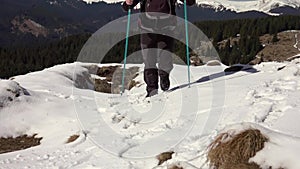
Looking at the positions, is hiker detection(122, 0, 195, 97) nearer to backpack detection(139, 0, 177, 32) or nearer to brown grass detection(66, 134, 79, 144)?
backpack detection(139, 0, 177, 32)

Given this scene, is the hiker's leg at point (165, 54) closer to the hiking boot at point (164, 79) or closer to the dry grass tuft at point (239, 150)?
the hiking boot at point (164, 79)

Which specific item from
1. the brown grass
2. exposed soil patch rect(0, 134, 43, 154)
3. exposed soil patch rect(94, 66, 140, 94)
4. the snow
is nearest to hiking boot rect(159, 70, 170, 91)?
the snow

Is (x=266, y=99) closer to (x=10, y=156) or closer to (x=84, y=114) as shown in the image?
(x=84, y=114)

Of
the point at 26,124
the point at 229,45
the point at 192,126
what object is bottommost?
the point at 229,45

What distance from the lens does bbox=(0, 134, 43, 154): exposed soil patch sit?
11477 mm

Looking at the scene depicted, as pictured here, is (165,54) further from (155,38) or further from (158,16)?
(158,16)

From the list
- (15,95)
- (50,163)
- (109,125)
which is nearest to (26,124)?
(15,95)

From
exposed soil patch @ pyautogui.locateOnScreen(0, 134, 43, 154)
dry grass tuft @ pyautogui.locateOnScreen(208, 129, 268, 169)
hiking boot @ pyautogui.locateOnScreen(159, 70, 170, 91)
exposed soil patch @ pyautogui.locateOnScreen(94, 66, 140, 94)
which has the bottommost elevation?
exposed soil patch @ pyautogui.locateOnScreen(94, 66, 140, 94)

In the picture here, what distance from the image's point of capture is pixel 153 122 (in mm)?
10320

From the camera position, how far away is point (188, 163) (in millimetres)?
6262

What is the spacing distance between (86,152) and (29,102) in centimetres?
646

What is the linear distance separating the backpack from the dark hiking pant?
1.00 feet

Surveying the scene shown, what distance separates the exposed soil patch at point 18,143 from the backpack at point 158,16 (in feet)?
16.7

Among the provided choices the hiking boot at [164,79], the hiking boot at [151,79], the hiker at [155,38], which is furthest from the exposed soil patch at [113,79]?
the hiker at [155,38]
